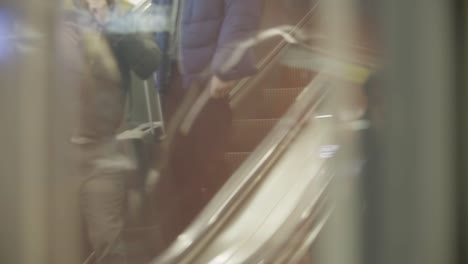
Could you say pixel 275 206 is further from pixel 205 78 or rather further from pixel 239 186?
pixel 205 78

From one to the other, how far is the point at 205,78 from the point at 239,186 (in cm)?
28

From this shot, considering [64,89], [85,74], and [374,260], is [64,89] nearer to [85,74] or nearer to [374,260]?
[85,74]

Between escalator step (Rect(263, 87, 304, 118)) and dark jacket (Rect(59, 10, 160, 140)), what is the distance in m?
0.30

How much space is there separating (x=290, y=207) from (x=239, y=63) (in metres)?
0.36

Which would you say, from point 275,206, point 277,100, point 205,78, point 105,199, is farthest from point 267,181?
point 105,199

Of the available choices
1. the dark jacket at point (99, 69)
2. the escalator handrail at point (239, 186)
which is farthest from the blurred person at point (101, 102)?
the escalator handrail at point (239, 186)

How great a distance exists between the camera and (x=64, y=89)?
38.6 inches

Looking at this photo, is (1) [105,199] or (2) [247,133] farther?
(2) [247,133]

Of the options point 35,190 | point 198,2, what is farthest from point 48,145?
point 198,2

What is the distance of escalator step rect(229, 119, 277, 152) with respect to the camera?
1307 millimetres

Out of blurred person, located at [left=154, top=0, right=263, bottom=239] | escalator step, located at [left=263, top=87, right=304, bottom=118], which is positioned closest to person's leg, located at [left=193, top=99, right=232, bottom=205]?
blurred person, located at [left=154, top=0, right=263, bottom=239]

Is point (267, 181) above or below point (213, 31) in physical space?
below

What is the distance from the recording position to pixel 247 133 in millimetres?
1341

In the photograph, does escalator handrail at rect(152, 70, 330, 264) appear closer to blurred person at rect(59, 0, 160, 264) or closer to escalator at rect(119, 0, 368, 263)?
escalator at rect(119, 0, 368, 263)
